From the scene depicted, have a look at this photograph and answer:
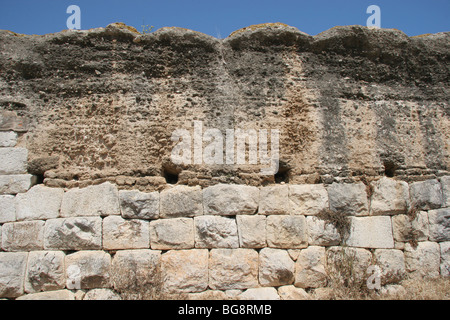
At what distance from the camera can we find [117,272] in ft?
15.3

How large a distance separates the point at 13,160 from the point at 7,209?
0.66 metres

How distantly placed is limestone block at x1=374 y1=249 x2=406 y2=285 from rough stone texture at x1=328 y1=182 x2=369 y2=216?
562 millimetres

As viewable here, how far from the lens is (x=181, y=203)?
4859mm

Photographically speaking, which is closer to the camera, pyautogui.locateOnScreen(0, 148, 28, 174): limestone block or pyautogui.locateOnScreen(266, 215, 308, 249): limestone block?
pyautogui.locateOnScreen(266, 215, 308, 249): limestone block

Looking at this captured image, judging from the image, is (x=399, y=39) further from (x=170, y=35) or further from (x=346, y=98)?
(x=170, y=35)

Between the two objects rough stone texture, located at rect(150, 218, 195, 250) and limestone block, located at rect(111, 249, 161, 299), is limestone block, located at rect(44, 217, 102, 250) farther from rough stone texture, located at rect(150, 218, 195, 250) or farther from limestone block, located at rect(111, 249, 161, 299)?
rough stone texture, located at rect(150, 218, 195, 250)

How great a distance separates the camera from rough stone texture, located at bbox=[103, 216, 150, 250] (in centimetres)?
477

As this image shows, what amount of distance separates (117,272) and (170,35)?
322 cm

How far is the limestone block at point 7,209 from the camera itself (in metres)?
4.95

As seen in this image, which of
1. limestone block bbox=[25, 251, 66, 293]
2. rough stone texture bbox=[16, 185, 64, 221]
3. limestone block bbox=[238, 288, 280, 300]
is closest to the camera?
limestone block bbox=[238, 288, 280, 300]

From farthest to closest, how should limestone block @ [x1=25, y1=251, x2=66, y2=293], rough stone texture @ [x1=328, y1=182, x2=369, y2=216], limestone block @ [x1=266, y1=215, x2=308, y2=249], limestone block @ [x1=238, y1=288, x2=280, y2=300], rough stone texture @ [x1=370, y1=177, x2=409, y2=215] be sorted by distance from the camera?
rough stone texture @ [x1=370, y1=177, x2=409, y2=215]
rough stone texture @ [x1=328, y1=182, x2=369, y2=216]
limestone block @ [x1=266, y1=215, x2=308, y2=249]
limestone block @ [x1=25, y1=251, x2=66, y2=293]
limestone block @ [x1=238, y1=288, x2=280, y2=300]

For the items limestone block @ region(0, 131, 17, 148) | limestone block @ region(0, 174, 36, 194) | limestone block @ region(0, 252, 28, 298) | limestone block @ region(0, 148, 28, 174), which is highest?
limestone block @ region(0, 131, 17, 148)

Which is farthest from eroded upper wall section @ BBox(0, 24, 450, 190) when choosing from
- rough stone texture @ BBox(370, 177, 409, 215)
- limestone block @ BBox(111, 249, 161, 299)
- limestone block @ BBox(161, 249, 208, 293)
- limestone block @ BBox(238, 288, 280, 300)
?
limestone block @ BBox(238, 288, 280, 300)

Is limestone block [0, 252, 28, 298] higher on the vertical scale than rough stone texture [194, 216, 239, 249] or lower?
lower
